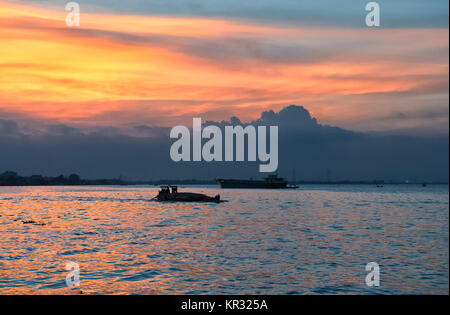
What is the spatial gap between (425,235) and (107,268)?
38338 mm

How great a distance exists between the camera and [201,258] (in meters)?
31.1

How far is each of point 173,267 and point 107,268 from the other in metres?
4.10

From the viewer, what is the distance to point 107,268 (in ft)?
87.7
